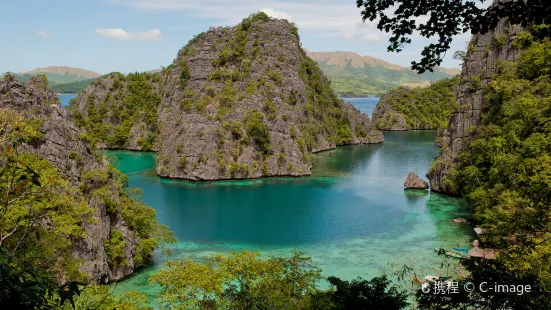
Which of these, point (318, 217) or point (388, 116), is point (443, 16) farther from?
point (388, 116)

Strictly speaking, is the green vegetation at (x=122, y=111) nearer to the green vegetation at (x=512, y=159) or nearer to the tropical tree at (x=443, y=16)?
the green vegetation at (x=512, y=159)

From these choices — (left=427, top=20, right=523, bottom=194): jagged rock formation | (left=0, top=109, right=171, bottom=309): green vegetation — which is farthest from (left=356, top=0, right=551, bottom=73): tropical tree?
(left=427, top=20, right=523, bottom=194): jagged rock formation

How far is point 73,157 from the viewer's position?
2836cm

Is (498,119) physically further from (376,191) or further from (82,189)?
(82,189)

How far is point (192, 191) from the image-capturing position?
56219mm

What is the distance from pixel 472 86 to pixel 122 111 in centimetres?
7526

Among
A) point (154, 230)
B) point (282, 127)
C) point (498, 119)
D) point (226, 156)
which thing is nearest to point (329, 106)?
point (282, 127)

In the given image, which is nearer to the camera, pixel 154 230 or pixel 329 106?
pixel 154 230

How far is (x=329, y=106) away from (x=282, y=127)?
108 feet

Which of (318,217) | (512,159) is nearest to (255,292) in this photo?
(512,159)

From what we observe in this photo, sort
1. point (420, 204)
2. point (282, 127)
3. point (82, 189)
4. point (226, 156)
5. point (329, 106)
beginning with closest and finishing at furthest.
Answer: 1. point (82, 189)
2. point (420, 204)
3. point (226, 156)
4. point (282, 127)
5. point (329, 106)

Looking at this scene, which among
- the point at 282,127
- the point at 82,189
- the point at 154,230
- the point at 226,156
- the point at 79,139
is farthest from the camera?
the point at 282,127

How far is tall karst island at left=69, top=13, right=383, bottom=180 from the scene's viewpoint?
65750 millimetres

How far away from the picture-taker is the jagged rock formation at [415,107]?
13588cm
